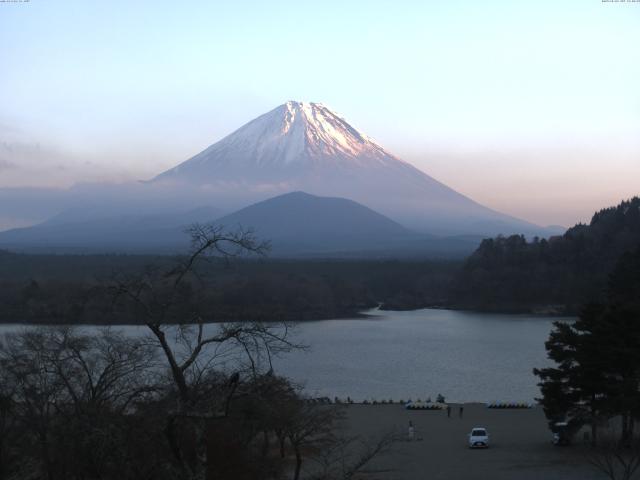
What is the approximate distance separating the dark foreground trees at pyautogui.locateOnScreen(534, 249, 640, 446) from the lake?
2982 millimetres

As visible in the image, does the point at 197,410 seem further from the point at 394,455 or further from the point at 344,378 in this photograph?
the point at 344,378

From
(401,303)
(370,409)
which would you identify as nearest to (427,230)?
(401,303)

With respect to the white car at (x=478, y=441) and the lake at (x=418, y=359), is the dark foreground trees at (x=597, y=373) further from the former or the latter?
the lake at (x=418, y=359)

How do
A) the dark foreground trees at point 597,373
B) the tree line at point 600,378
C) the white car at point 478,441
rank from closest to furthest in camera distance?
the tree line at point 600,378 → the dark foreground trees at point 597,373 → the white car at point 478,441

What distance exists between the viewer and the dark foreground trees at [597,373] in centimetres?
928

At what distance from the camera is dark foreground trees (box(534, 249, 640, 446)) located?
928cm

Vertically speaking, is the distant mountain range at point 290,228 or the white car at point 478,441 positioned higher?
the distant mountain range at point 290,228

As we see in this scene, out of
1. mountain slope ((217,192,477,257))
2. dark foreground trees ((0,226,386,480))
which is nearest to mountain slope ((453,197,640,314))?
dark foreground trees ((0,226,386,480))

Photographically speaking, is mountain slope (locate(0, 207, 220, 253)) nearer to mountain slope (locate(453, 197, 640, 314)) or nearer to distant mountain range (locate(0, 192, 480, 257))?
distant mountain range (locate(0, 192, 480, 257))

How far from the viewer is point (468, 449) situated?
34.0 ft

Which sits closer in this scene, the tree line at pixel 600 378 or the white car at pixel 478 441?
the tree line at pixel 600 378

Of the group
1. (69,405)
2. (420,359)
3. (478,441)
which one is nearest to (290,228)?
(420,359)

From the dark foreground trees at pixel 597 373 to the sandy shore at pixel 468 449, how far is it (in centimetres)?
44

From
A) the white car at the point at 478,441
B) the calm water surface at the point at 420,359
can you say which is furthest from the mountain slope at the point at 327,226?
the white car at the point at 478,441
